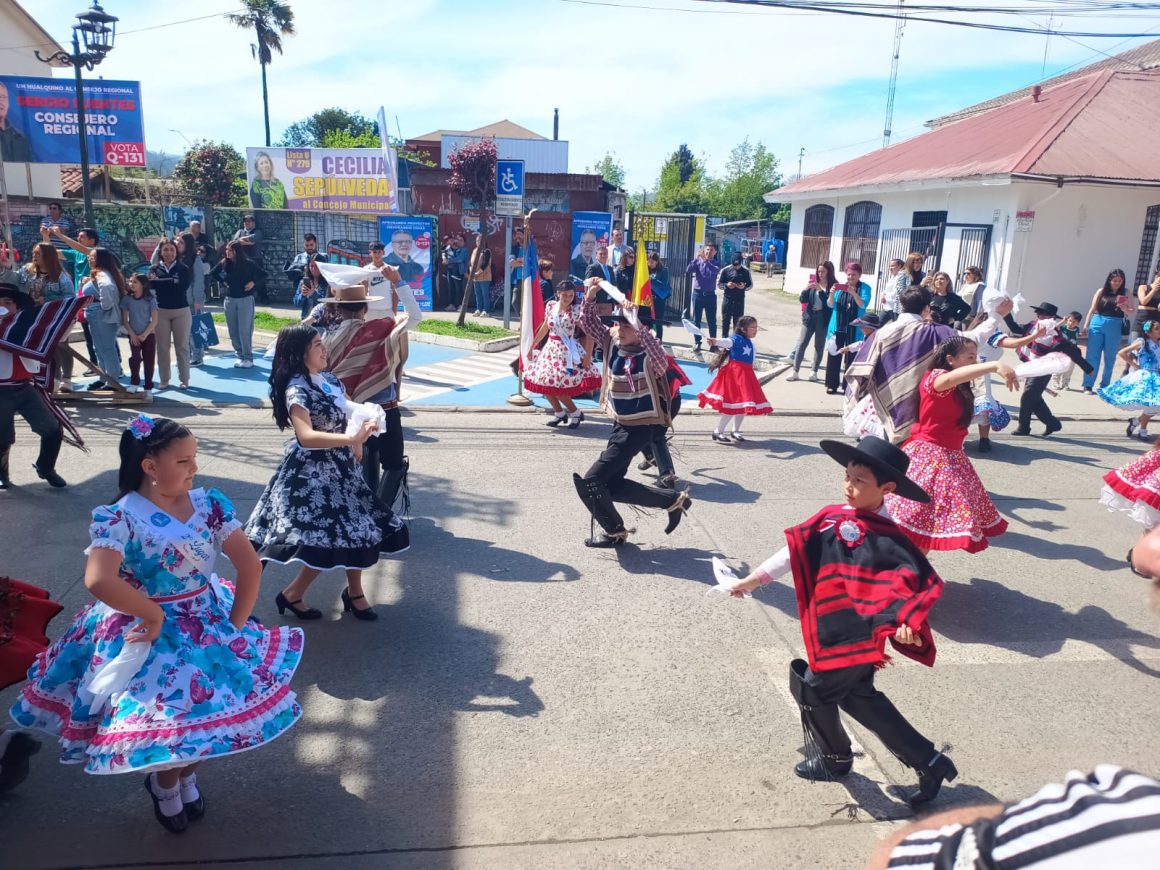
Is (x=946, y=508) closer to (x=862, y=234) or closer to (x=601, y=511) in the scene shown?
(x=601, y=511)

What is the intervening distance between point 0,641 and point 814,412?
9.58 meters

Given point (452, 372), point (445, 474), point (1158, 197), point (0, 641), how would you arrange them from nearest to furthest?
point (0, 641)
point (445, 474)
point (452, 372)
point (1158, 197)

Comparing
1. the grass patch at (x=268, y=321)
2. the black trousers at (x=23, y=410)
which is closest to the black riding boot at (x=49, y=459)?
the black trousers at (x=23, y=410)

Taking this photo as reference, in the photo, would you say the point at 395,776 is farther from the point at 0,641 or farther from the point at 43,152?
the point at 43,152

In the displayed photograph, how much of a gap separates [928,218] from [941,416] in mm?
17993

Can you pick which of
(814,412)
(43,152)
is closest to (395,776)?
(814,412)

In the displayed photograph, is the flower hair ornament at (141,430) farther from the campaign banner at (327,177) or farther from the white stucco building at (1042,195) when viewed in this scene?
the campaign banner at (327,177)

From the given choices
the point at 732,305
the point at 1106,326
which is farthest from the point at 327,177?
the point at 1106,326

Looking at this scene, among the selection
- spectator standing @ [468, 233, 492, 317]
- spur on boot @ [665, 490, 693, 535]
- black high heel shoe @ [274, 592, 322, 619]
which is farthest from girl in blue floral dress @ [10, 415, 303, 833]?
spectator standing @ [468, 233, 492, 317]

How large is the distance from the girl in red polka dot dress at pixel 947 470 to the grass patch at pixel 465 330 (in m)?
10.9

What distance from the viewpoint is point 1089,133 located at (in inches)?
782

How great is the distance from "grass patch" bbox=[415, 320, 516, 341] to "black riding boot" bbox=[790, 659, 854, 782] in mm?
12759

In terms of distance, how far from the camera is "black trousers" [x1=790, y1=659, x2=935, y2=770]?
3.43m

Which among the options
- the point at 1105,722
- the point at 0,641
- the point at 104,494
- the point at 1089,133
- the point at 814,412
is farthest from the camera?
the point at 1089,133
